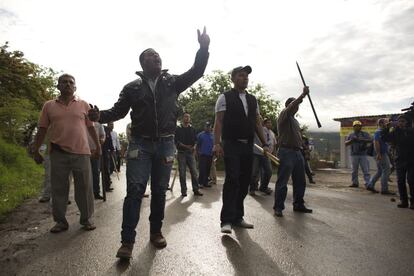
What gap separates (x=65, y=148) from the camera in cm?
457

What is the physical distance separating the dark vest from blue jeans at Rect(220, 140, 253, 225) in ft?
0.36

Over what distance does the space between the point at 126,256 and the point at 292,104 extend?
3.58 m

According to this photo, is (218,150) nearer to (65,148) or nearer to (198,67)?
(198,67)

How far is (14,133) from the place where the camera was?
60.1 ft

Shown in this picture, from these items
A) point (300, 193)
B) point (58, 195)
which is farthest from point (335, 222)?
point (58, 195)

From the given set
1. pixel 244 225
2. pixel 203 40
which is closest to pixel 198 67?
pixel 203 40

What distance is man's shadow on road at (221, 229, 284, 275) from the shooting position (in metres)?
3.08

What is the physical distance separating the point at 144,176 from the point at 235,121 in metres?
1.64

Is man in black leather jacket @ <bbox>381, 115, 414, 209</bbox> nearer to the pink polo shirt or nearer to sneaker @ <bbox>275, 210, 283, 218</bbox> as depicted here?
sneaker @ <bbox>275, 210, 283, 218</bbox>

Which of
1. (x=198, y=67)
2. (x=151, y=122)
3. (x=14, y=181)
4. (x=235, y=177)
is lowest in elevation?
(x=14, y=181)

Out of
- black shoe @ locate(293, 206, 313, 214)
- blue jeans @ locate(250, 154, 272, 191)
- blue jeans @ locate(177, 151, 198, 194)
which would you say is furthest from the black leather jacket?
blue jeans @ locate(250, 154, 272, 191)

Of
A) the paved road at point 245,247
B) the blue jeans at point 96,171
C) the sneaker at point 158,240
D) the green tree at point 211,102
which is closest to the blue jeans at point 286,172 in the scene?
the paved road at point 245,247

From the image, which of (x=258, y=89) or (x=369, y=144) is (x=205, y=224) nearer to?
(x=369, y=144)

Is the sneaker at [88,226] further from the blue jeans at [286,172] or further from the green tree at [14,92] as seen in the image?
the green tree at [14,92]
